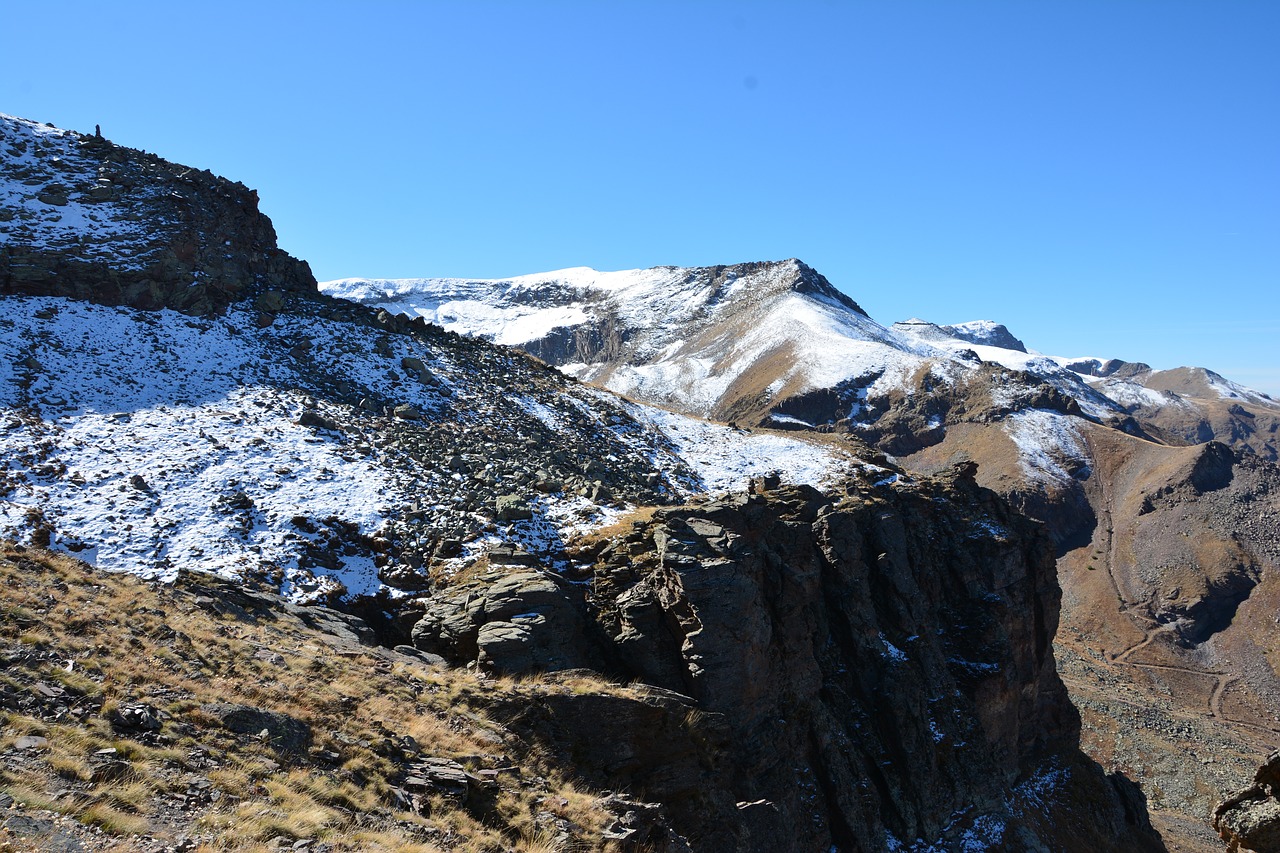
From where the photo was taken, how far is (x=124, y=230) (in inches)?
1586

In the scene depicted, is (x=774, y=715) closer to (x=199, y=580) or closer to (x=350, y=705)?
(x=350, y=705)

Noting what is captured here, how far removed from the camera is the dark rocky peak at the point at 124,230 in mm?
36719

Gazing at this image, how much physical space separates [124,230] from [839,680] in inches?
1713

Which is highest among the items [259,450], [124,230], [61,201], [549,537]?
[61,201]

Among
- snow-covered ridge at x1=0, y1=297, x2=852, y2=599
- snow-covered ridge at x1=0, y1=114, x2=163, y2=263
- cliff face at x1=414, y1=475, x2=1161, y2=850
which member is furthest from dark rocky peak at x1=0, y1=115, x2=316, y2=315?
cliff face at x1=414, y1=475, x2=1161, y2=850

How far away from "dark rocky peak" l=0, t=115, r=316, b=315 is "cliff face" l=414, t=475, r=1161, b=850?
97.3ft

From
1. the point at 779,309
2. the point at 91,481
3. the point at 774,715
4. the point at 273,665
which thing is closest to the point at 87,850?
the point at 273,665

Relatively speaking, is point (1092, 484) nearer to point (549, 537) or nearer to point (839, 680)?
point (839, 680)

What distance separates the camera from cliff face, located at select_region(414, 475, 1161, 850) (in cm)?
1705

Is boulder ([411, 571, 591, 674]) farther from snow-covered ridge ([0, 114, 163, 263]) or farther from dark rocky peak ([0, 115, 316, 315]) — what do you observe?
snow-covered ridge ([0, 114, 163, 263])

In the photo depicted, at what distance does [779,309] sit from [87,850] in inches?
6227

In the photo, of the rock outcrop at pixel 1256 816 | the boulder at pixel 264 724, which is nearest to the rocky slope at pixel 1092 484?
the rock outcrop at pixel 1256 816

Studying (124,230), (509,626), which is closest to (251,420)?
(509,626)

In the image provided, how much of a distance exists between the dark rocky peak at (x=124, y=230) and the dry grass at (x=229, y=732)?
25.1 meters
